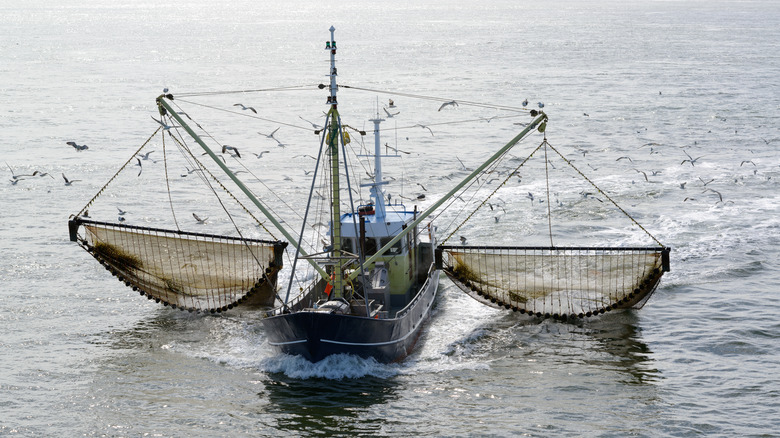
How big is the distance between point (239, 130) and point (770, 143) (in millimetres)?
43026

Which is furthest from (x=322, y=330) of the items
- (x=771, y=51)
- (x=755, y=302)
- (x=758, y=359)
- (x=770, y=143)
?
(x=771, y=51)

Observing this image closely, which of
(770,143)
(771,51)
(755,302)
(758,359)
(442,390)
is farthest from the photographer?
(771,51)

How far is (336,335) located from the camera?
2847cm

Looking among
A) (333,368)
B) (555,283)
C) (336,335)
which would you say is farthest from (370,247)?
(555,283)

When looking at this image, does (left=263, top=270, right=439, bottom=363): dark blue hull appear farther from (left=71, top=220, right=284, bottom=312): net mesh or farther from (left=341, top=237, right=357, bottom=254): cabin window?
(left=71, top=220, right=284, bottom=312): net mesh

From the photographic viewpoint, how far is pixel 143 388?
28641mm

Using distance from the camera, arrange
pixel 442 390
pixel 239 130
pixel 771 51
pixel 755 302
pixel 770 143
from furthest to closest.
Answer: pixel 771 51 → pixel 239 130 → pixel 770 143 → pixel 755 302 → pixel 442 390

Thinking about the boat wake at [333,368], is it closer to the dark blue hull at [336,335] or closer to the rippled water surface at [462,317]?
the rippled water surface at [462,317]

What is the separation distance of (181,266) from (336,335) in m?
9.19

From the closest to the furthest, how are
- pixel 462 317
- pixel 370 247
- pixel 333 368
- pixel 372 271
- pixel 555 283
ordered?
pixel 333 368 → pixel 372 271 → pixel 370 247 → pixel 555 283 → pixel 462 317

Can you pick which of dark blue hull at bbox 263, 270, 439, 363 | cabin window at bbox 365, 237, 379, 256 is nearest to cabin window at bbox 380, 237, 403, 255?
cabin window at bbox 365, 237, 379, 256

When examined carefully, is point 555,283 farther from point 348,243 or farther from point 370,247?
point 348,243

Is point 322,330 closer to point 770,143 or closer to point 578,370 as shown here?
point 578,370

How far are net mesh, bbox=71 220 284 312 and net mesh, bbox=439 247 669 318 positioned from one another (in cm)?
754
